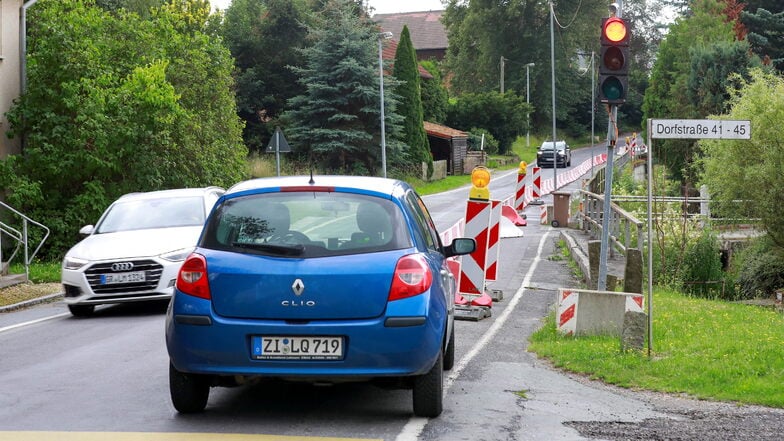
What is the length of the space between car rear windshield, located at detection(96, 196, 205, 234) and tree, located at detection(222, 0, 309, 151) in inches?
1757

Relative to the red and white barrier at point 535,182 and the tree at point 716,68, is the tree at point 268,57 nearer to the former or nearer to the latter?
the tree at point 716,68

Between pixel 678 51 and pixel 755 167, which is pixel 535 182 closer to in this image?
pixel 755 167

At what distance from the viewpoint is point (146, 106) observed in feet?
78.8

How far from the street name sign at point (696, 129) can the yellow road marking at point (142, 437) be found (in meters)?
4.73

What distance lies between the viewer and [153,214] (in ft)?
50.2

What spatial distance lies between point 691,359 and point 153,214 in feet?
27.1

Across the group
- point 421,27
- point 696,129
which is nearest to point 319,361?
point 696,129

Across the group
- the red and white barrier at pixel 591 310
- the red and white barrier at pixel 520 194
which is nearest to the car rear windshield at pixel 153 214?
the red and white barrier at pixel 591 310

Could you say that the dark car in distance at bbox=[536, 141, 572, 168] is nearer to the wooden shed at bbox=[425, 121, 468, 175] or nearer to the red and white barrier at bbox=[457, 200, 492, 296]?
the wooden shed at bbox=[425, 121, 468, 175]

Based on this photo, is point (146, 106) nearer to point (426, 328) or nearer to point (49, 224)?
point (49, 224)

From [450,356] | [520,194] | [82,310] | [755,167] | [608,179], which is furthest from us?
[520,194]

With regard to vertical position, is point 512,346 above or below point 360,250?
below

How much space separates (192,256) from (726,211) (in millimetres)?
20719

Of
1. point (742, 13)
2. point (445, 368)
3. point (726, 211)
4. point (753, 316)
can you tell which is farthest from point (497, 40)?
point (445, 368)
